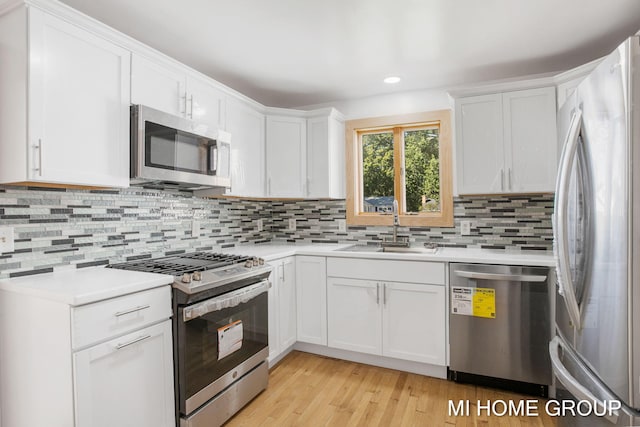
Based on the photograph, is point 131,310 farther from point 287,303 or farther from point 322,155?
point 322,155

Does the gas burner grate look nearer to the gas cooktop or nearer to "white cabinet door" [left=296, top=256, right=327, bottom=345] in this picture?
the gas cooktop

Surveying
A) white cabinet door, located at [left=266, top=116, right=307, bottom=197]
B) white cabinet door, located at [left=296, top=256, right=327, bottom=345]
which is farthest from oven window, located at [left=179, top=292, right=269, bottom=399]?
white cabinet door, located at [left=266, top=116, right=307, bottom=197]

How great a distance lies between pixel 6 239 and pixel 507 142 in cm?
309

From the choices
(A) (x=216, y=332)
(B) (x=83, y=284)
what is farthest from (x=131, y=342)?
(A) (x=216, y=332)

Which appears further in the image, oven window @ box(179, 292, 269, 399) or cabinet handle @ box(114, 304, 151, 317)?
oven window @ box(179, 292, 269, 399)

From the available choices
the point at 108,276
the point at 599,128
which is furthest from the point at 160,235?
the point at 599,128

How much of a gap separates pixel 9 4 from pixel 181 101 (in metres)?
0.87

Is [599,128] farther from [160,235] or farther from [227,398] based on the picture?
[160,235]

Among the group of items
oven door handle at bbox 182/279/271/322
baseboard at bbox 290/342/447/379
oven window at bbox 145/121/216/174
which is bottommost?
baseboard at bbox 290/342/447/379

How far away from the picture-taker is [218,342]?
6.35 feet

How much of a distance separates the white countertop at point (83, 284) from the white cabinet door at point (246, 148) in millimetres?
1122

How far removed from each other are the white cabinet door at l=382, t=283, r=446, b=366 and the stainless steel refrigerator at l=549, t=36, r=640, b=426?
0.99m

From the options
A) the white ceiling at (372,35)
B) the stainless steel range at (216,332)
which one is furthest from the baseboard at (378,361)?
the white ceiling at (372,35)

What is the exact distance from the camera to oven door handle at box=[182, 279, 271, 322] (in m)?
1.74
